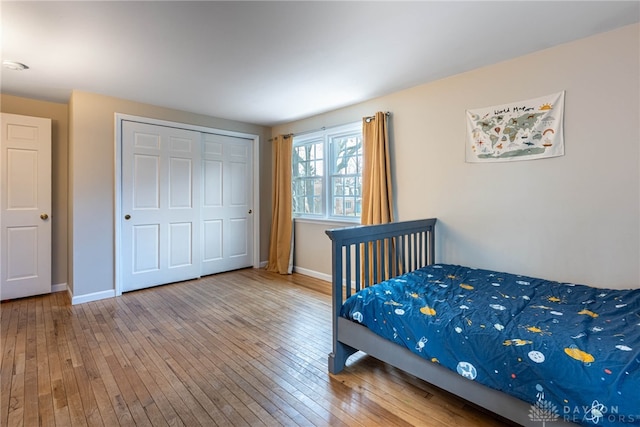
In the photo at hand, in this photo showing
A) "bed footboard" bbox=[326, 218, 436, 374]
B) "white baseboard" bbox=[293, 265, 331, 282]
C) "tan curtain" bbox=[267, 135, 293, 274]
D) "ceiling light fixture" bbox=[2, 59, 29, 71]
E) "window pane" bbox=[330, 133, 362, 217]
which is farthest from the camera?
"tan curtain" bbox=[267, 135, 293, 274]

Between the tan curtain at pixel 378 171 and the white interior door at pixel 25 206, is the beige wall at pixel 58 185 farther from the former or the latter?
the tan curtain at pixel 378 171

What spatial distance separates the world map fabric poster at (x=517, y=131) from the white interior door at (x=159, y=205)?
3.34 metres

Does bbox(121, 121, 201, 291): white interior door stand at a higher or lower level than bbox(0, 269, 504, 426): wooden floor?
higher

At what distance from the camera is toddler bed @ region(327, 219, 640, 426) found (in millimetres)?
1138

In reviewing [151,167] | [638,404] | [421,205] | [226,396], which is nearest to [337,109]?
[421,205]

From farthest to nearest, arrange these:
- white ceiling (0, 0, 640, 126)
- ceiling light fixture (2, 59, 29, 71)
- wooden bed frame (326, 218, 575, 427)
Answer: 1. ceiling light fixture (2, 59, 29, 71)
2. white ceiling (0, 0, 640, 126)
3. wooden bed frame (326, 218, 575, 427)

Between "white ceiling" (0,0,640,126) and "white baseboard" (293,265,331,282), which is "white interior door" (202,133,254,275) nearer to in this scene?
"white baseboard" (293,265,331,282)

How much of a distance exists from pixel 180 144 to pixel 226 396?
3176 millimetres

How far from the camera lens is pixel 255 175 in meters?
4.64

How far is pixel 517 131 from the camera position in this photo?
7.78 feet

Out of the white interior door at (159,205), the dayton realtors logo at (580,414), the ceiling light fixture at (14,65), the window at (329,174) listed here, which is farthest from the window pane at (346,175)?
the ceiling light fixture at (14,65)

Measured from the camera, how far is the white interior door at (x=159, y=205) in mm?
3500

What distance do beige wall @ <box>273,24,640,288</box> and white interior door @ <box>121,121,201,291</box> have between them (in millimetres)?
2687

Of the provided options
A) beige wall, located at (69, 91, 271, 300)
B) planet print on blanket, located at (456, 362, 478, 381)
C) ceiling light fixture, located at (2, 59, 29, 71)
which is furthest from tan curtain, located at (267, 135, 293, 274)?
planet print on blanket, located at (456, 362, 478, 381)
